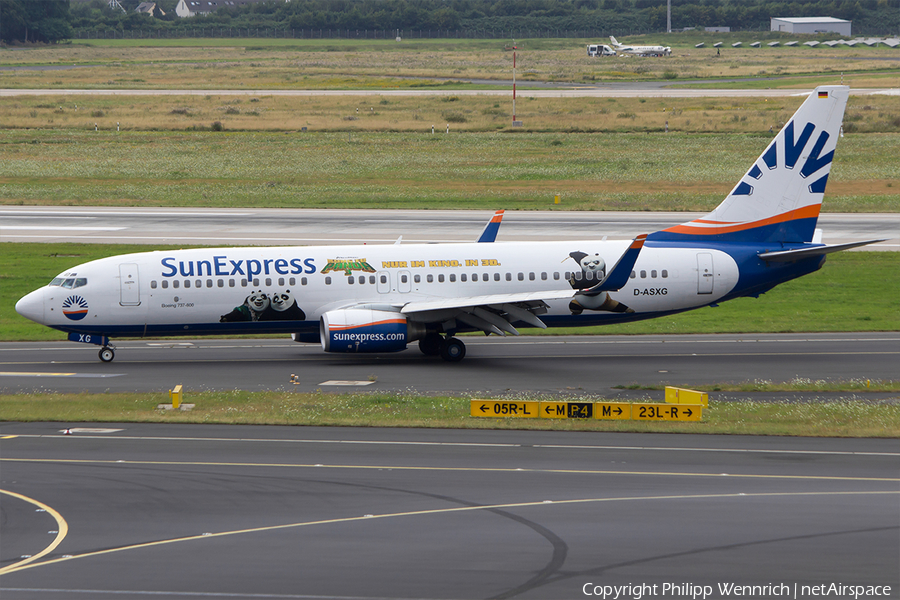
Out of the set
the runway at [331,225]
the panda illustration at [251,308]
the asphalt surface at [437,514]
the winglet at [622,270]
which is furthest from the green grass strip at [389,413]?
the runway at [331,225]

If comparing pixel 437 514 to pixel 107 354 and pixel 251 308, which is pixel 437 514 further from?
pixel 107 354

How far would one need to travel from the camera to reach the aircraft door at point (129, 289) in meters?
35.6

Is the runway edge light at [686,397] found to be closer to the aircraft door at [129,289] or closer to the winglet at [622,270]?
the winglet at [622,270]

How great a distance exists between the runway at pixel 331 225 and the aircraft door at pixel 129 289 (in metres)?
21.1

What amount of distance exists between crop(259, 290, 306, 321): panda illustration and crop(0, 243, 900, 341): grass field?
36.3 feet

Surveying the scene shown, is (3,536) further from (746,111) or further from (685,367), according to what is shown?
(746,111)

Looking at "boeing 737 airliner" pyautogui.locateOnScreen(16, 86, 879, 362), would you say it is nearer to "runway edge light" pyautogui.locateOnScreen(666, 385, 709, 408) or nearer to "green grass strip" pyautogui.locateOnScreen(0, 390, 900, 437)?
"green grass strip" pyautogui.locateOnScreen(0, 390, 900, 437)

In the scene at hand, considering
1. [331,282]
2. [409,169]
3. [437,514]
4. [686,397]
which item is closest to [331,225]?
[409,169]

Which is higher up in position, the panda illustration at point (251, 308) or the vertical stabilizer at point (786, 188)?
the vertical stabilizer at point (786, 188)

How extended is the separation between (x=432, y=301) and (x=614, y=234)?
24.4 meters

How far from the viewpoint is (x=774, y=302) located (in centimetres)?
4641

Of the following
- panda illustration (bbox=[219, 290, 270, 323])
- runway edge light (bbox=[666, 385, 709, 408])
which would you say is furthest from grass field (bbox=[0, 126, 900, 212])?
runway edge light (bbox=[666, 385, 709, 408])

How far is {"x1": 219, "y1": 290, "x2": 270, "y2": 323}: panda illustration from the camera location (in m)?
36.0

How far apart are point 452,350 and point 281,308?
6452mm
